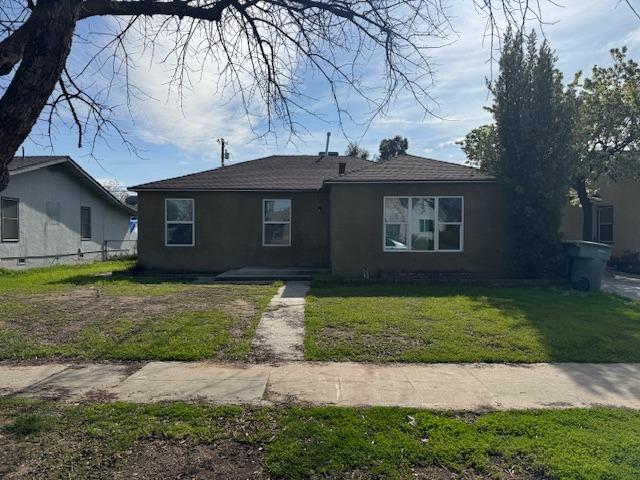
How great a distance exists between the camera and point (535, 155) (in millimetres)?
12461

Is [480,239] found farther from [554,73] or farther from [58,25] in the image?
[58,25]

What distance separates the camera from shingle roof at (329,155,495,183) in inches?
504

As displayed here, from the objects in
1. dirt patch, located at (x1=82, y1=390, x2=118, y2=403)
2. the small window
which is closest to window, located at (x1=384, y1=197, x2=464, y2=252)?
dirt patch, located at (x1=82, y1=390, x2=118, y2=403)

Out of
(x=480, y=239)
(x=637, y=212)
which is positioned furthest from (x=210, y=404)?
(x=637, y=212)

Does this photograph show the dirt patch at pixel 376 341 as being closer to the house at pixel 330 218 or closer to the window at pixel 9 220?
the house at pixel 330 218

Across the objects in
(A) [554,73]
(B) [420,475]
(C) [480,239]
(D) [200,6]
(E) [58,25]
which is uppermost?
(A) [554,73]

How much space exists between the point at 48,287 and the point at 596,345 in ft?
39.7

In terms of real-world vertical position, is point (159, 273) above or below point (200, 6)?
below

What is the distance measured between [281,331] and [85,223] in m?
17.3

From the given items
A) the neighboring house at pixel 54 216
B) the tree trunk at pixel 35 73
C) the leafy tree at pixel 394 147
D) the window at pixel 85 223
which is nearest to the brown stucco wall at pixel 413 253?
the tree trunk at pixel 35 73

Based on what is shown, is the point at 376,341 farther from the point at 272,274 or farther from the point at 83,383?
the point at 272,274

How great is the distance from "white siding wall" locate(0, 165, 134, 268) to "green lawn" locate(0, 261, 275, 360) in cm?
486

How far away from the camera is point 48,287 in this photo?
1170cm

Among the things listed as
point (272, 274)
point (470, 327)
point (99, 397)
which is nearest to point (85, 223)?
point (272, 274)
